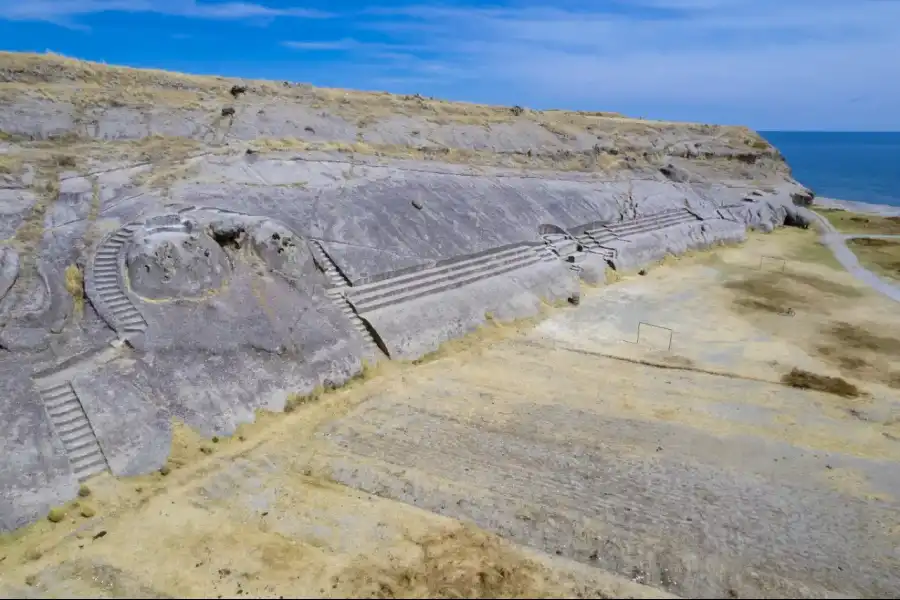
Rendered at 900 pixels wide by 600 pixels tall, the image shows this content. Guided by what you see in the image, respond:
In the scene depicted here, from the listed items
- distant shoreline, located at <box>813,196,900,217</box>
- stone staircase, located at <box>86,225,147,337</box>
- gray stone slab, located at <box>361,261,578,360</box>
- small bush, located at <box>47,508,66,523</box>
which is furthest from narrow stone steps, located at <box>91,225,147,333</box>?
distant shoreline, located at <box>813,196,900,217</box>

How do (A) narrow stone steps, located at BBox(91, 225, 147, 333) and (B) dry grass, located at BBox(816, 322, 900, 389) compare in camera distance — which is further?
(B) dry grass, located at BBox(816, 322, 900, 389)

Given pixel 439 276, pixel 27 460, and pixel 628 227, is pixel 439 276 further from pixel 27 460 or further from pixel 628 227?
pixel 628 227

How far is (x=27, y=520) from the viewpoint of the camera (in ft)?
27.4

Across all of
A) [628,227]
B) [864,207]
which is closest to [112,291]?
[628,227]

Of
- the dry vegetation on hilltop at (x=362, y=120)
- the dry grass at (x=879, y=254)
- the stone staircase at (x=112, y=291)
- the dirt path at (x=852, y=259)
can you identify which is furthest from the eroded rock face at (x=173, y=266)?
the dry grass at (x=879, y=254)

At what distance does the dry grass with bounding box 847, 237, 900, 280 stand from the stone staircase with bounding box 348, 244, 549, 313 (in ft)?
49.0

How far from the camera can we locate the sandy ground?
24.7 ft

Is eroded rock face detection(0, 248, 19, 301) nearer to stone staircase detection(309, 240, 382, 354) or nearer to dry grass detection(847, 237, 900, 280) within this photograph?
stone staircase detection(309, 240, 382, 354)

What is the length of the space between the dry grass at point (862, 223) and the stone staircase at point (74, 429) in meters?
37.0

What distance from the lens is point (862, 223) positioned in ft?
120

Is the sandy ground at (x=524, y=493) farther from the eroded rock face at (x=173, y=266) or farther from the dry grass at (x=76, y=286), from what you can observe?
the dry grass at (x=76, y=286)

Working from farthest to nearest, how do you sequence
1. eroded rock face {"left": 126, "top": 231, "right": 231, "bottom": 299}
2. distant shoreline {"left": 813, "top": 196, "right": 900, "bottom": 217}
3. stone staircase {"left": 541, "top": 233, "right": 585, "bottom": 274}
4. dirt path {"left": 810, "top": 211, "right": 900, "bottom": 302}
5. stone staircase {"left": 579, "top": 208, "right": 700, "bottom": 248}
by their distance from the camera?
distant shoreline {"left": 813, "top": 196, "right": 900, "bottom": 217}, stone staircase {"left": 579, "top": 208, "right": 700, "bottom": 248}, dirt path {"left": 810, "top": 211, "right": 900, "bottom": 302}, stone staircase {"left": 541, "top": 233, "right": 585, "bottom": 274}, eroded rock face {"left": 126, "top": 231, "right": 231, "bottom": 299}

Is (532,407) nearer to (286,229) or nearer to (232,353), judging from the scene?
(232,353)

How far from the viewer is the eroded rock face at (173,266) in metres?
12.0
